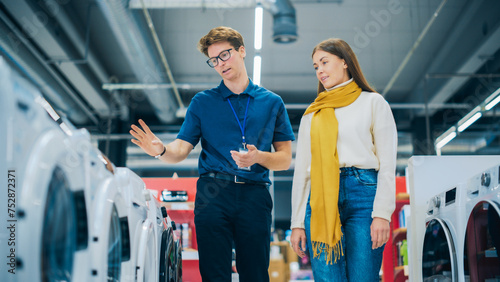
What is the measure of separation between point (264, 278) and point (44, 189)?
4.18 ft

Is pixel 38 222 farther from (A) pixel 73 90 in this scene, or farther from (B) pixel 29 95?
(A) pixel 73 90

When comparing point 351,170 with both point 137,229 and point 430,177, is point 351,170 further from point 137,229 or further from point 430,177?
point 430,177

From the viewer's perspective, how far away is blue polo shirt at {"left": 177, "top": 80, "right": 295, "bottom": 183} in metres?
2.23

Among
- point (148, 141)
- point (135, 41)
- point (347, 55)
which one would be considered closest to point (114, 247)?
point (148, 141)

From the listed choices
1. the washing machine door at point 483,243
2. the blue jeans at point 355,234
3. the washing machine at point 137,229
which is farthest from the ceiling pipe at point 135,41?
the washing machine door at point 483,243

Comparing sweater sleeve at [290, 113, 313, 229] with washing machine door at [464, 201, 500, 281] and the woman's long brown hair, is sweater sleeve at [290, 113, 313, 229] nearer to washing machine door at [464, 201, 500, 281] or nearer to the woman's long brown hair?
the woman's long brown hair

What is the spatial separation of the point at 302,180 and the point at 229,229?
403mm

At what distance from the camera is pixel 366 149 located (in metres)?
1.90

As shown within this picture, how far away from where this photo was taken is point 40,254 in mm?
1124

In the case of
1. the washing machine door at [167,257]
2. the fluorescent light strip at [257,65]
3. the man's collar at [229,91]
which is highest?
the fluorescent light strip at [257,65]

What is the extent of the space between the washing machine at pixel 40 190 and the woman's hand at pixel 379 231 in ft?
3.13

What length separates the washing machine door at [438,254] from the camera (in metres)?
2.42

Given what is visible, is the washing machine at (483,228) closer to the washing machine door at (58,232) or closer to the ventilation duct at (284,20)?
the washing machine door at (58,232)

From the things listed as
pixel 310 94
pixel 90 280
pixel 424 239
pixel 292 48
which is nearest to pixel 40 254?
pixel 90 280
